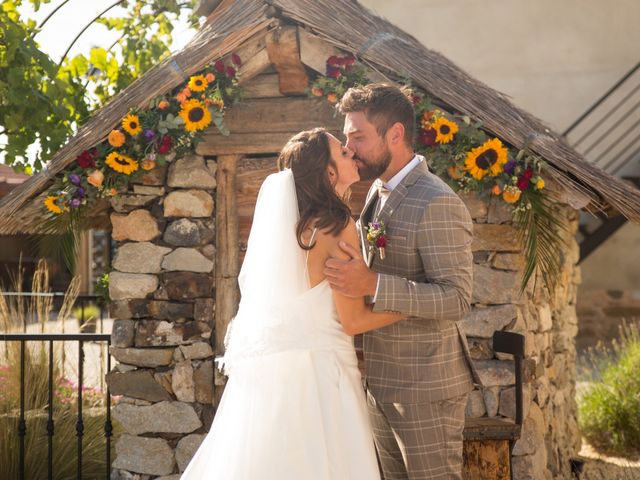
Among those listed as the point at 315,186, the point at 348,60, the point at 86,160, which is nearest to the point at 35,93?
the point at 86,160

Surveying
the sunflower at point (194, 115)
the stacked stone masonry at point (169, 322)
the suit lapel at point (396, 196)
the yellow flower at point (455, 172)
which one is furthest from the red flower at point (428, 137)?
the suit lapel at point (396, 196)

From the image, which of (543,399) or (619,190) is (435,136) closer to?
(619,190)

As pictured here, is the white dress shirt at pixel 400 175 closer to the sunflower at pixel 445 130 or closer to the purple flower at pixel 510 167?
the sunflower at pixel 445 130

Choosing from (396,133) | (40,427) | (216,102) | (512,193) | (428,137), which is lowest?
(40,427)

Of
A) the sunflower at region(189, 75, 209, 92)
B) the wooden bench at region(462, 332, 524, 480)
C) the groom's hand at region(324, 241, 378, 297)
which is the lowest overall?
the wooden bench at region(462, 332, 524, 480)

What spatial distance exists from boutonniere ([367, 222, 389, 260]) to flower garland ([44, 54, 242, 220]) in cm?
194

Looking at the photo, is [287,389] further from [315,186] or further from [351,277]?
[315,186]

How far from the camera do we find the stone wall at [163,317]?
206 inches

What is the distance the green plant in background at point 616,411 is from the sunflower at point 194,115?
464 centimetres

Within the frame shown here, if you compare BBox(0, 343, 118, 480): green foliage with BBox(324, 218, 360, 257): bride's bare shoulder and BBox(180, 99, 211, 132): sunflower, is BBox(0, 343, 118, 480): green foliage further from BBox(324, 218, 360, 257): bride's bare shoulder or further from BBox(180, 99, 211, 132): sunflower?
BBox(324, 218, 360, 257): bride's bare shoulder

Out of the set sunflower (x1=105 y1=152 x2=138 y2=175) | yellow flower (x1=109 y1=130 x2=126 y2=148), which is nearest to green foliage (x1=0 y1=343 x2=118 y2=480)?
sunflower (x1=105 y1=152 x2=138 y2=175)

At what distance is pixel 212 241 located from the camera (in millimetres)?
5348

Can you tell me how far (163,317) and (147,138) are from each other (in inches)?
43.6

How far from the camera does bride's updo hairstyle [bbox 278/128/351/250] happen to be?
10.7ft
